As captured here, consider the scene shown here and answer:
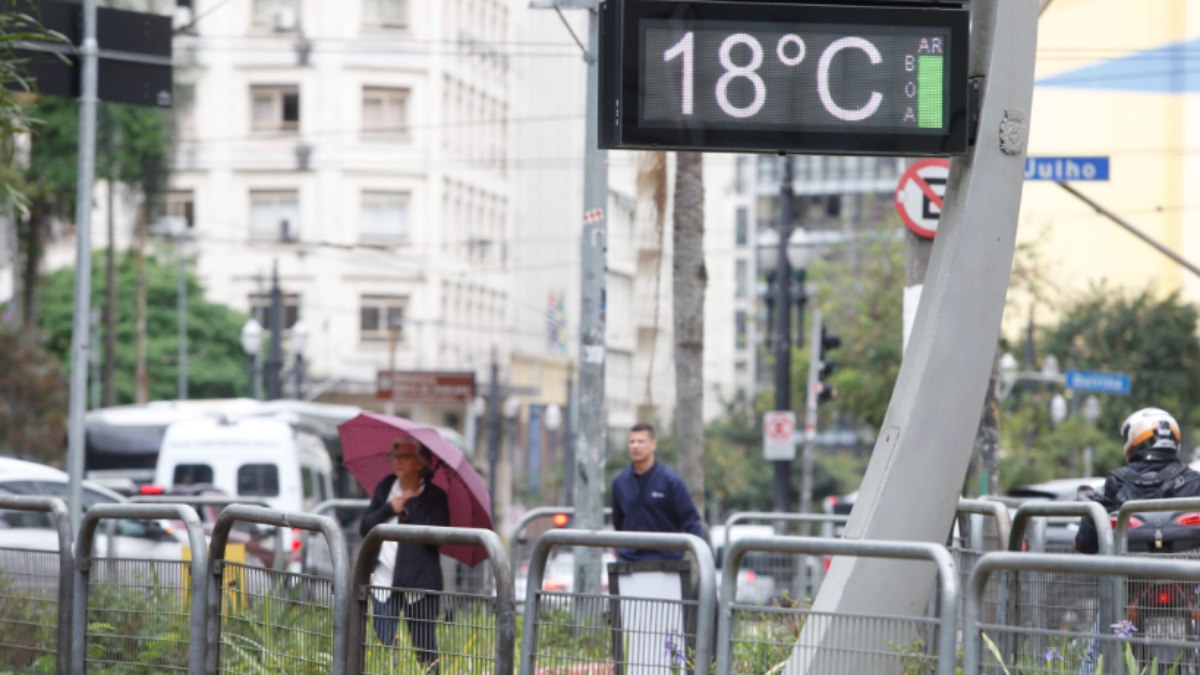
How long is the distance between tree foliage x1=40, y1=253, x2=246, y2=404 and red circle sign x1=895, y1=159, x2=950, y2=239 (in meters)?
61.8

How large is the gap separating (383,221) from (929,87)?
220 feet

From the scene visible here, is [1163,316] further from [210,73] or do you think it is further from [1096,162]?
[1096,162]

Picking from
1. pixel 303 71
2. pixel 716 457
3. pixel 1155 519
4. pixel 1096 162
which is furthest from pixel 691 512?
pixel 303 71

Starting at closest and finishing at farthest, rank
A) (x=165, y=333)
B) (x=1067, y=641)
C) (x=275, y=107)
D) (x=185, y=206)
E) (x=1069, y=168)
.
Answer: (x=1067, y=641) → (x=1069, y=168) → (x=275, y=107) → (x=185, y=206) → (x=165, y=333)

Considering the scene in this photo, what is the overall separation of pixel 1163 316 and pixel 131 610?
53.1 metres

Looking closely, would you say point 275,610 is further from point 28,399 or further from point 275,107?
point 275,107

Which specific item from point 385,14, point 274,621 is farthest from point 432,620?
point 385,14

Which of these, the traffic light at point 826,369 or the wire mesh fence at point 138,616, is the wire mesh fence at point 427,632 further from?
the traffic light at point 826,369

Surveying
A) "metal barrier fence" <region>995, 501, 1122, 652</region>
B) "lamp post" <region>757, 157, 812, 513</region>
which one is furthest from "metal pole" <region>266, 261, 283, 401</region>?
"metal barrier fence" <region>995, 501, 1122, 652</region>

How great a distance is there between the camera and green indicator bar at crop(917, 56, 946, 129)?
7.77 m

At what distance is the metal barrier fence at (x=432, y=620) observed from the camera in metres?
7.14

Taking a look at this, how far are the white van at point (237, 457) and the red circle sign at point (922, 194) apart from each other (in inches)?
724

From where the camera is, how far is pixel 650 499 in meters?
12.8

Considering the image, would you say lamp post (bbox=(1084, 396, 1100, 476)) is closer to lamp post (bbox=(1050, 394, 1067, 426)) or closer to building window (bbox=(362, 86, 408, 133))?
lamp post (bbox=(1050, 394, 1067, 426))
